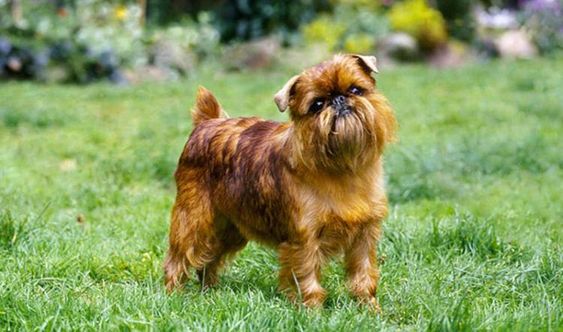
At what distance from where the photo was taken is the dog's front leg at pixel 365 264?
14.3ft

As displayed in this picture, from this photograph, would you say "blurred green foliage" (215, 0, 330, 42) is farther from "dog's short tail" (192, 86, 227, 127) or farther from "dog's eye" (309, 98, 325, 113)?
"dog's eye" (309, 98, 325, 113)

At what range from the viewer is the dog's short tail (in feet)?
17.0

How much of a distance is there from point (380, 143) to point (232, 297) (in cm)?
104

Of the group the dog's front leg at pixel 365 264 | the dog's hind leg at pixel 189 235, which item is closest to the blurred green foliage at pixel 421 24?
the dog's hind leg at pixel 189 235

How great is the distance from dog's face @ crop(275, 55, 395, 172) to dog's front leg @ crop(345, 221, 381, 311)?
0.40 meters

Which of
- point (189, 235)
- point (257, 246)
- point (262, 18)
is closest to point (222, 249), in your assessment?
point (189, 235)

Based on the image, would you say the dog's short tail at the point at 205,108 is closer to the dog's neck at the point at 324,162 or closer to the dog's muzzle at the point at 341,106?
the dog's neck at the point at 324,162

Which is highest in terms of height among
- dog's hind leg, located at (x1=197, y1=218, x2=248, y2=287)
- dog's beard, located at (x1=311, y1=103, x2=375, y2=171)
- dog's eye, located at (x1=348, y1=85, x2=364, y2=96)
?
dog's eye, located at (x1=348, y1=85, x2=364, y2=96)

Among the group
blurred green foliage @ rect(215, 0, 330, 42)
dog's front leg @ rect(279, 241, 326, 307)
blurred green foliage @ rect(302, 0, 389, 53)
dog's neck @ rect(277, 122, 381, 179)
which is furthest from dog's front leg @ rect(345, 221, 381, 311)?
blurred green foliage @ rect(215, 0, 330, 42)

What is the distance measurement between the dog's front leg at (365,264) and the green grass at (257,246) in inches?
3.4

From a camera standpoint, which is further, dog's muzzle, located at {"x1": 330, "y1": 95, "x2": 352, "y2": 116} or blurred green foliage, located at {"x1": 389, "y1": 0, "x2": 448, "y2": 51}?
blurred green foliage, located at {"x1": 389, "y1": 0, "x2": 448, "y2": 51}

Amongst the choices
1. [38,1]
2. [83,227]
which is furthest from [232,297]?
[38,1]

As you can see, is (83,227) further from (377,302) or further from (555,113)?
(555,113)

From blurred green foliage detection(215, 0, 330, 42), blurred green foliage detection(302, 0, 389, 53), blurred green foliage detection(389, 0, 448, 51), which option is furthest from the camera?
blurred green foliage detection(215, 0, 330, 42)
